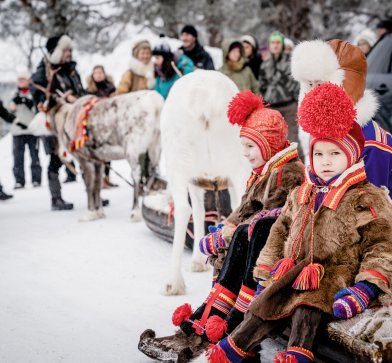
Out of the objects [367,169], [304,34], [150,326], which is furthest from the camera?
[304,34]

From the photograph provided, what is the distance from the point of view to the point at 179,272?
4598mm

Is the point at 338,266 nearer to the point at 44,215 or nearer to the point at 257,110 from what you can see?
the point at 257,110

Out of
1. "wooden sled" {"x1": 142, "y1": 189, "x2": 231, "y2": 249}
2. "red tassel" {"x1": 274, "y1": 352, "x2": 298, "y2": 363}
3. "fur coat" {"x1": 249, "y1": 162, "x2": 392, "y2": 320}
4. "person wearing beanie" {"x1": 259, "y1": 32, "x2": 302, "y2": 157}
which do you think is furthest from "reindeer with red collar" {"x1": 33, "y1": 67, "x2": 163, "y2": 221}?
"red tassel" {"x1": 274, "y1": 352, "x2": 298, "y2": 363}

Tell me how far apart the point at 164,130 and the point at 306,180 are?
6.52 feet

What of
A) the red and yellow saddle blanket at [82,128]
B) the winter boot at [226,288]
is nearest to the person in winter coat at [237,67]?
the red and yellow saddle blanket at [82,128]

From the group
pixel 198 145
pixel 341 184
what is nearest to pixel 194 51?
pixel 198 145

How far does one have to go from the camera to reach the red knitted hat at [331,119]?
2.80 m

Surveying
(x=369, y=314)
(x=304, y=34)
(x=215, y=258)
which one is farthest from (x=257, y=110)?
(x=304, y=34)

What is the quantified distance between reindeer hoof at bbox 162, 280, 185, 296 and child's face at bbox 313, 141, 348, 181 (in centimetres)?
198

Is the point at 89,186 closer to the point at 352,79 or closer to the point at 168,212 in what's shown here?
the point at 168,212

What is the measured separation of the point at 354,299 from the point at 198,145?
2281 mm

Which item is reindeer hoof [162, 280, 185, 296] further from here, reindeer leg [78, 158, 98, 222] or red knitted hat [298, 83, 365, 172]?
reindeer leg [78, 158, 98, 222]

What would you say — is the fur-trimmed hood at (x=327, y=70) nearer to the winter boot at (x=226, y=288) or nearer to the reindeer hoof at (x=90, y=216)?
the winter boot at (x=226, y=288)

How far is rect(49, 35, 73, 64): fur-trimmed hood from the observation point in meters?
8.72
